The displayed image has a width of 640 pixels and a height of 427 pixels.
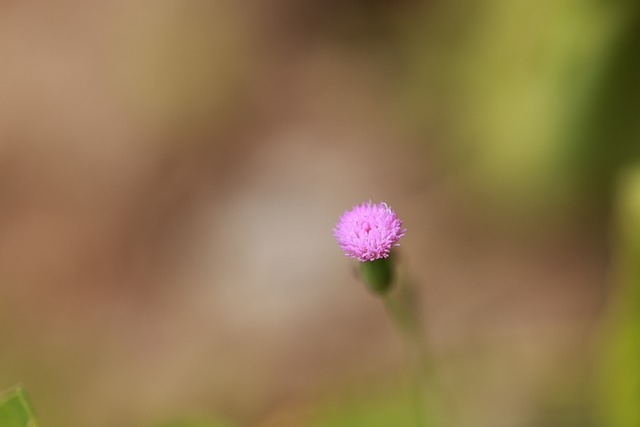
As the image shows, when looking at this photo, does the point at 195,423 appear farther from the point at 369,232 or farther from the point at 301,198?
the point at 301,198

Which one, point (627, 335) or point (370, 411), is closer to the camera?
Result: point (627, 335)

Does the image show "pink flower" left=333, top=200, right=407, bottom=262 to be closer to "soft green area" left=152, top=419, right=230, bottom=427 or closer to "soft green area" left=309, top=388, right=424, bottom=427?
"soft green area" left=152, top=419, right=230, bottom=427

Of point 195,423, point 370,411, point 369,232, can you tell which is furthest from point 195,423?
point 369,232

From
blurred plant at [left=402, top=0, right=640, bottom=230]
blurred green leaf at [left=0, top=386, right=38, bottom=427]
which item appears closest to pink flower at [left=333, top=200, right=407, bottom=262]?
blurred green leaf at [left=0, top=386, right=38, bottom=427]

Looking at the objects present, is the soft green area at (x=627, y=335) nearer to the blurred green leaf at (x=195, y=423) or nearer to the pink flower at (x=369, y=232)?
the pink flower at (x=369, y=232)

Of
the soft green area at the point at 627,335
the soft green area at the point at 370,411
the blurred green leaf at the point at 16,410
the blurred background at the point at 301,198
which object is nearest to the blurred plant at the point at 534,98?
the blurred background at the point at 301,198

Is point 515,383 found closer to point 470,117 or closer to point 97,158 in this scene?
point 470,117

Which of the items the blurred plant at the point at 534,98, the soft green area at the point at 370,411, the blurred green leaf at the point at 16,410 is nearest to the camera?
the blurred green leaf at the point at 16,410
